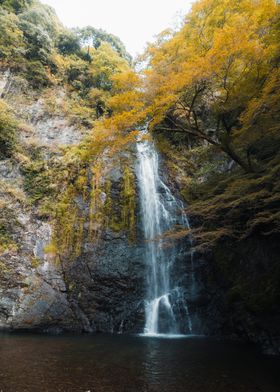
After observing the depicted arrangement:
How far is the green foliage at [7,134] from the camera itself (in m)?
14.2

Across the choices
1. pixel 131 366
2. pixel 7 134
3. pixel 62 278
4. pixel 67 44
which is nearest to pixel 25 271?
pixel 62 278

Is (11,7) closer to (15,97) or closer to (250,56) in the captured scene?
(15,97)

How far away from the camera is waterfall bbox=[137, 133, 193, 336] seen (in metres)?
10.9

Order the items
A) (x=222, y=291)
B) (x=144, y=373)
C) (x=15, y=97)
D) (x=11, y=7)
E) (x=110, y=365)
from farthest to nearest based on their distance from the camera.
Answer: (x=11, y=7) < (x=15, y=97) < (x=222, y=291) < (x=110, y=365) < (x=144, y=373)

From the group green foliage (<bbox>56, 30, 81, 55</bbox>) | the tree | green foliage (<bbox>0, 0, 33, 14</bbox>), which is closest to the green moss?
the tree

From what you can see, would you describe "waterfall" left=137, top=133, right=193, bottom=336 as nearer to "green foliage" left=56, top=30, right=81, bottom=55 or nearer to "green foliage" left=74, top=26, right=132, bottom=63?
"green foliage" left=56, top=30, right=81, bottom=55

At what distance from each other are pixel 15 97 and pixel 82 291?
1193cm

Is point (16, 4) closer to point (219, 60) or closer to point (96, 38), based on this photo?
point (96, 38)

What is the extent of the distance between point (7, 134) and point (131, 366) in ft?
39.8

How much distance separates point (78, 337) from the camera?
31.2ft

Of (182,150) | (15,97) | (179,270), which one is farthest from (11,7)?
(179,270)

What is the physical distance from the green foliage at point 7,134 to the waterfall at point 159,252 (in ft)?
20.3

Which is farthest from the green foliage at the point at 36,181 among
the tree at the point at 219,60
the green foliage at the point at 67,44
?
the green foliage at the point at 67,44

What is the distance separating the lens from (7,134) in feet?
47.1
